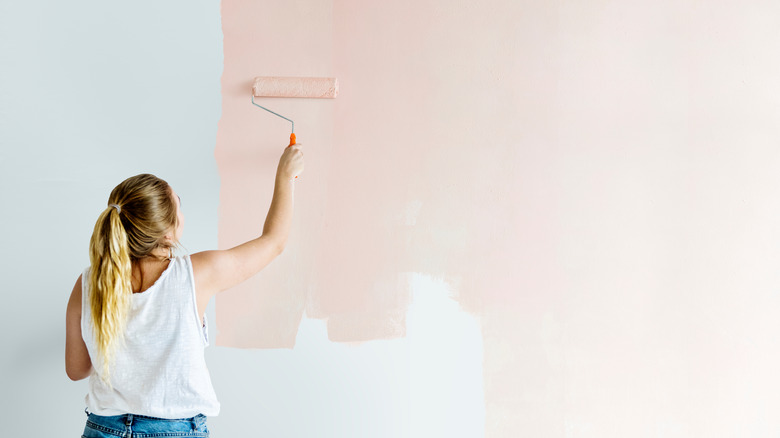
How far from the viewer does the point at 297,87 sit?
4.75 feet

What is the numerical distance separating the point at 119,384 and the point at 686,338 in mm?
1364

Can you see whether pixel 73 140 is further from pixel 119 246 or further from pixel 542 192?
pixel 542 192

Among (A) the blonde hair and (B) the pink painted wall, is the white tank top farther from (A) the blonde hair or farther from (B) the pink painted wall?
(B) the pink painted wall

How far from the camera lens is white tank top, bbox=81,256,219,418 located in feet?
3.44

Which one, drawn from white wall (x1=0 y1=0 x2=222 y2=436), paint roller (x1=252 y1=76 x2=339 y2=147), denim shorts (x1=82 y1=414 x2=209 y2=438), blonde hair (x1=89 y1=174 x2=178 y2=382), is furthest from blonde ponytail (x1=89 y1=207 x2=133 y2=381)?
paint roller (x1=252 y1=76 x2=339 y2=147)

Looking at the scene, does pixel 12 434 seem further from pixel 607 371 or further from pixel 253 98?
pixel 607 371

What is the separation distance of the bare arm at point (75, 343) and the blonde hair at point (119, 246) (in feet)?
0.27

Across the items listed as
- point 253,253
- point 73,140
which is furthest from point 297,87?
point 73,140

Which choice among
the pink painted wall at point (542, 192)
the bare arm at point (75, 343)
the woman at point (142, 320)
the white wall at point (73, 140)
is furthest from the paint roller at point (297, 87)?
the bare arm at point (75, 343)

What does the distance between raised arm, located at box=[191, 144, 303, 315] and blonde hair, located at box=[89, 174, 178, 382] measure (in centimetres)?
11

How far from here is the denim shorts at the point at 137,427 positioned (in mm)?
1062

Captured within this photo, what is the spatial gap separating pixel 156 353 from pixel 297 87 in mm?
754

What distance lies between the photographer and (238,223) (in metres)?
1.48

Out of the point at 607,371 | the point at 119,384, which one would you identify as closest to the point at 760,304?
the point at 607,371
